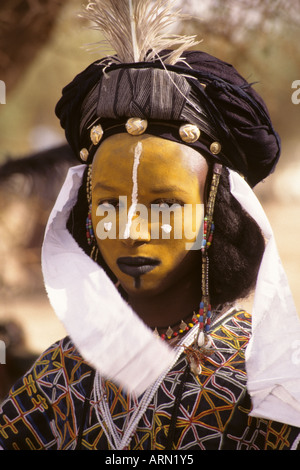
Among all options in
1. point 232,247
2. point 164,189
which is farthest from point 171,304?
point 164,189

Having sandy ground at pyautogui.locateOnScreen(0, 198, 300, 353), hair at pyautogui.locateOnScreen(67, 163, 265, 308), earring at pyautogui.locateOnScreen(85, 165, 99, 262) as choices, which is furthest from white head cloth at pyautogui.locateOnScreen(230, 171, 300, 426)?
sandy ground at pyautogui.locateOnScreen(0, 198, 300, 353)

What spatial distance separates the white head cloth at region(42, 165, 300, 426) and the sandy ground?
217 centimetres

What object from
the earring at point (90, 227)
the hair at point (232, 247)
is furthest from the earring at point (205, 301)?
the earring at point (90, 227)

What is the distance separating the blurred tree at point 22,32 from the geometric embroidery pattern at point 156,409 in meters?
2.97

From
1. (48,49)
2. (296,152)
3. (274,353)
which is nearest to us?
(274,353)

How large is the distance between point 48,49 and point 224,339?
313cm

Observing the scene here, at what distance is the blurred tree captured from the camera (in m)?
4.03

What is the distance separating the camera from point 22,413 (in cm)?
167

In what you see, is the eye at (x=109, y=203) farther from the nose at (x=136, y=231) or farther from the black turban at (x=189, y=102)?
the black turban at (x=189, y=102)

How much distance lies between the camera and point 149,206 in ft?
4.76

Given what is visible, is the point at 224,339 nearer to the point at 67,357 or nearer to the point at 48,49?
the point at 67,357

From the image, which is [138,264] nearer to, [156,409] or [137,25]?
[156,409]

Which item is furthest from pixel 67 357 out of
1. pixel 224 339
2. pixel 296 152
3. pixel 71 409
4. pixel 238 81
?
pixel 296 152

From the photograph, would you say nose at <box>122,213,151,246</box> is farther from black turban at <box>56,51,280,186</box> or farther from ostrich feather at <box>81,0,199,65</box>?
ostrich feather at <box>81,0,199,65</box>
